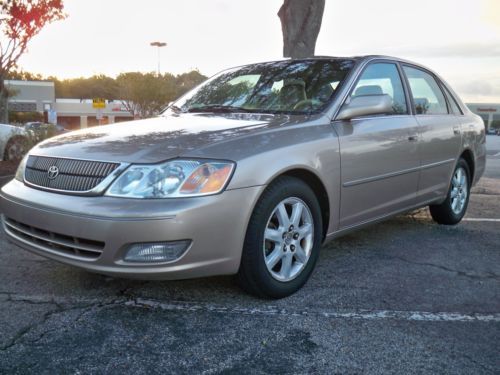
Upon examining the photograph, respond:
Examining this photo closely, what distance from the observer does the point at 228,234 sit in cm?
285

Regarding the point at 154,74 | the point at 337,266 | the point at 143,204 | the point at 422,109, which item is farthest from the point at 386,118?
the point at 154,74

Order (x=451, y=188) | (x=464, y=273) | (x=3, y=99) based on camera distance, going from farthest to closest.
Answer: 1. (x=3, y=99)
2. (x=451, y=188)
3. (x=464, y=273)

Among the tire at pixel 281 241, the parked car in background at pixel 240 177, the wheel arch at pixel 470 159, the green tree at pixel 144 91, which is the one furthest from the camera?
the green tree at pixel 144 91

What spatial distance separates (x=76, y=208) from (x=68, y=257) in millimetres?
318

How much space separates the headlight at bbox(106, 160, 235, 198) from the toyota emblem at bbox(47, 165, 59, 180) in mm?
483

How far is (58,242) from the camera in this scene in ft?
9.55

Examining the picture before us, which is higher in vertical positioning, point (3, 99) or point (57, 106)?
point (57, 106)

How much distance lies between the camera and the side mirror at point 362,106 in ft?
12.0

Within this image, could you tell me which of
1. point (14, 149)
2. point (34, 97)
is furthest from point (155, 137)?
point (34, 97)

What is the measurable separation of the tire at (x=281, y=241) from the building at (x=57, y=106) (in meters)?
56.3

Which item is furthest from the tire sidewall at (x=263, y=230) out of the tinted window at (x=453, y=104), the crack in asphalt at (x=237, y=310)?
the tinted window at (x=453, y=104)

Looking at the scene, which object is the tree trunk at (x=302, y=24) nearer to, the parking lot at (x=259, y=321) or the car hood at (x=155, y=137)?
the car hood at (x=155, y=137)

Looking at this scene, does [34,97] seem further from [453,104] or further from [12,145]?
[453,104]

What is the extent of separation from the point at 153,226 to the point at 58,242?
64 centimetres
